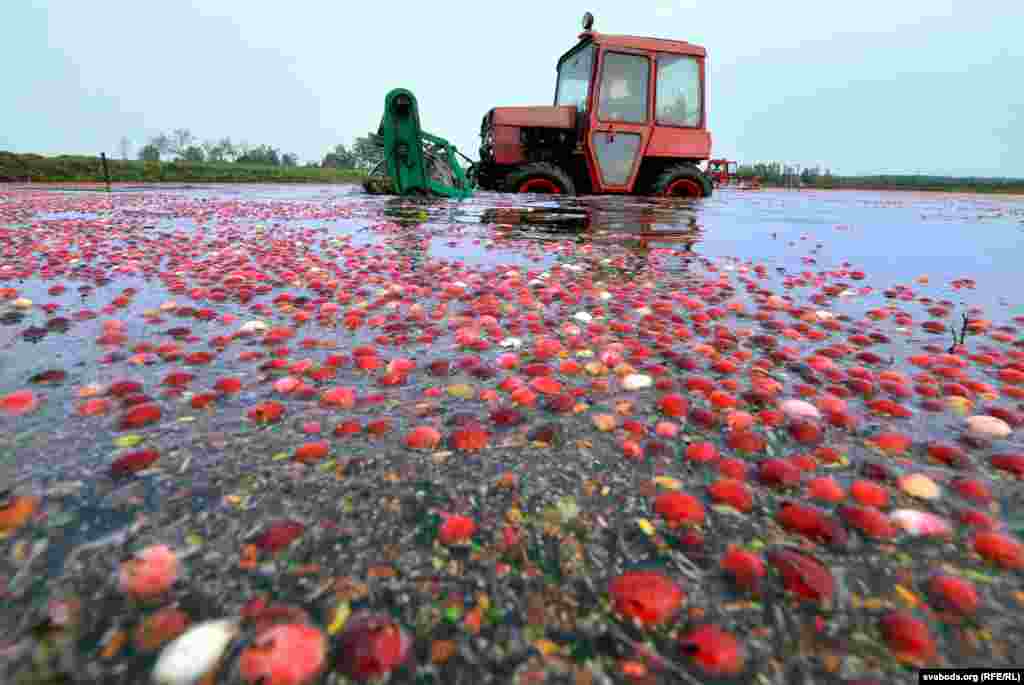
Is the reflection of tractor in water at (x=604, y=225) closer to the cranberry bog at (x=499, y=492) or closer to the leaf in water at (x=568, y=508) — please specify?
the cranberry bog at (x=499, y=492)

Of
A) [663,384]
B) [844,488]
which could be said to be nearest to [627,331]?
[663,384]

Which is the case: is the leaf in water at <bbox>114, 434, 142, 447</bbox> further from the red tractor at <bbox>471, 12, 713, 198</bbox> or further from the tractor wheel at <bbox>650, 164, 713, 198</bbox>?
the tractor wheel at <bbox>650, 164, 713, 198</bbox>

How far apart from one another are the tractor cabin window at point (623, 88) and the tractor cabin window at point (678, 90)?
438 mm

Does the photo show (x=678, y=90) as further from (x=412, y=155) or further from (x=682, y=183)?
(x=412, y=155)

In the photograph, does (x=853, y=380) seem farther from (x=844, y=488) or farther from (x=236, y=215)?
(x=236, y=215)

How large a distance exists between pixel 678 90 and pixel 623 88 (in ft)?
4.65

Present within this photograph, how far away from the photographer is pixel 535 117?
11.1 metres

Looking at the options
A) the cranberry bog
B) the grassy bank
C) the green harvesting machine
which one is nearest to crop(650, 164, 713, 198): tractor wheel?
the green harvesting machine

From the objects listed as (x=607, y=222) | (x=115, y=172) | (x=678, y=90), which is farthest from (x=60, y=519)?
(x=115, y=172)

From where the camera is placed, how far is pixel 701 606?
33.1 inches

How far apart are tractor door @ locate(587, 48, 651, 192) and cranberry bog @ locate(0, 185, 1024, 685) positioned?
9.15m

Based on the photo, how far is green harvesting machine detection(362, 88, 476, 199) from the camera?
9.13 meters

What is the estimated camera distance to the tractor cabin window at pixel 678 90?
10734 millimetres

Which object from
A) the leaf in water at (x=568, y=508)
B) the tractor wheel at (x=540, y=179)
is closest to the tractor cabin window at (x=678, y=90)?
the tractor wheel at (x=540, y=179)
